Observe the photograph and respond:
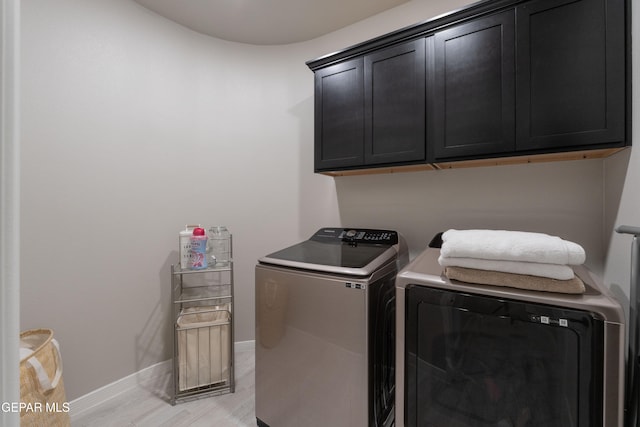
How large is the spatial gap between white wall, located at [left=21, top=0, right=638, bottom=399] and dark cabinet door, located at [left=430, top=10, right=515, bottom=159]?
375 mm

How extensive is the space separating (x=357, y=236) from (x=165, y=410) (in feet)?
5.50

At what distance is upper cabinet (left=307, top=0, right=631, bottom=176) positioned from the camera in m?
1.14

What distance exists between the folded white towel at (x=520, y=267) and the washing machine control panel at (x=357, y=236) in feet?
2.28

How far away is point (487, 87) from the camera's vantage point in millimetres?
1355

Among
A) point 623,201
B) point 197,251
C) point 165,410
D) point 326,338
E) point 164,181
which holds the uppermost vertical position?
point 164,181

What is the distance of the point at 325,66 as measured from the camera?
6.22 feet

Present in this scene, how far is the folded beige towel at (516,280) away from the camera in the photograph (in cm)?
92

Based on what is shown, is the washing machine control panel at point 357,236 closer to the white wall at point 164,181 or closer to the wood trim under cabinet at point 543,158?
the white wall at point 164,181

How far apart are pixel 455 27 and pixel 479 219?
1.10 metres

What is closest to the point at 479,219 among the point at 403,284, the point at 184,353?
the point at 403,284

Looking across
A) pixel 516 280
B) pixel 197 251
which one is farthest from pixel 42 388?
pixel 516 280

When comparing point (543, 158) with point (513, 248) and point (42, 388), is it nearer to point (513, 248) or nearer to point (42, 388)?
point (513, 248)

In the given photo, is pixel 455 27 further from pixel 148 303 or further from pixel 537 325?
pixel 148 303

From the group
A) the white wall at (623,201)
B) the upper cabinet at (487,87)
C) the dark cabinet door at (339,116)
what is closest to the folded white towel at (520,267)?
the white wall at (623,201)
